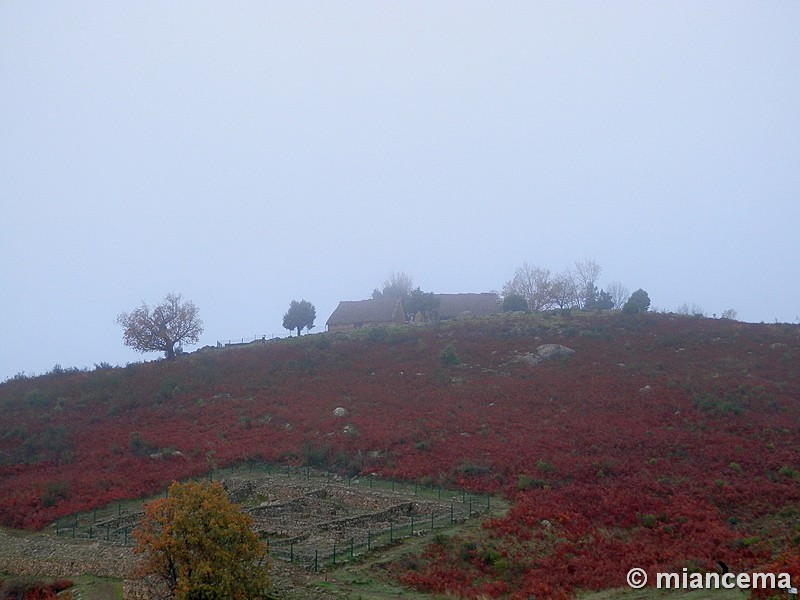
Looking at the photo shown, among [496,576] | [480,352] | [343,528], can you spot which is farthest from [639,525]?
[480,352]

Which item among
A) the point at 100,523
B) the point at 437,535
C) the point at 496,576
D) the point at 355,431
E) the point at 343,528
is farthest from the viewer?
the point at 355,431

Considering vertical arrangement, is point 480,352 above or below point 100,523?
above

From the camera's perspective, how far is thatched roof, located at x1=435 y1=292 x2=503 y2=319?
290ft

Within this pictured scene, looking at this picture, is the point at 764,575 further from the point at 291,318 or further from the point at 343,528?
the point at 291,318

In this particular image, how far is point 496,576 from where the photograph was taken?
770 inches

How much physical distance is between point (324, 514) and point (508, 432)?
41.9ft

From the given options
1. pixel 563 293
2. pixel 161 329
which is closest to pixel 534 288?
pixel 563 293

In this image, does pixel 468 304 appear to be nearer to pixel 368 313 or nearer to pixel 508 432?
pixel 368 313

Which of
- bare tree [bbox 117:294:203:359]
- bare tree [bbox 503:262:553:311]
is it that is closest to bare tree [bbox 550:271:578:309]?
bare tree [bbox 503:262:553:311]

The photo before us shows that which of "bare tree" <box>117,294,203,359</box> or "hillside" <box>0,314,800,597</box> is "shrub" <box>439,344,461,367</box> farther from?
"bare tree" <box>117,294,203,359</box>

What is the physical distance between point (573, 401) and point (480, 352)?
1486 centimetres

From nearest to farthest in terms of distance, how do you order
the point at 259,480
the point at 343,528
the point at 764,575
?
the point at 764,575 → the point at 343,528 → the point at 259,480

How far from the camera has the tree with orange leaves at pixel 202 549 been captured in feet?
54.1

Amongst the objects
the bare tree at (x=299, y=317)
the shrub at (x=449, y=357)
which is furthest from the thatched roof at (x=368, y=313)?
the shrub at (x=449, y=357)
